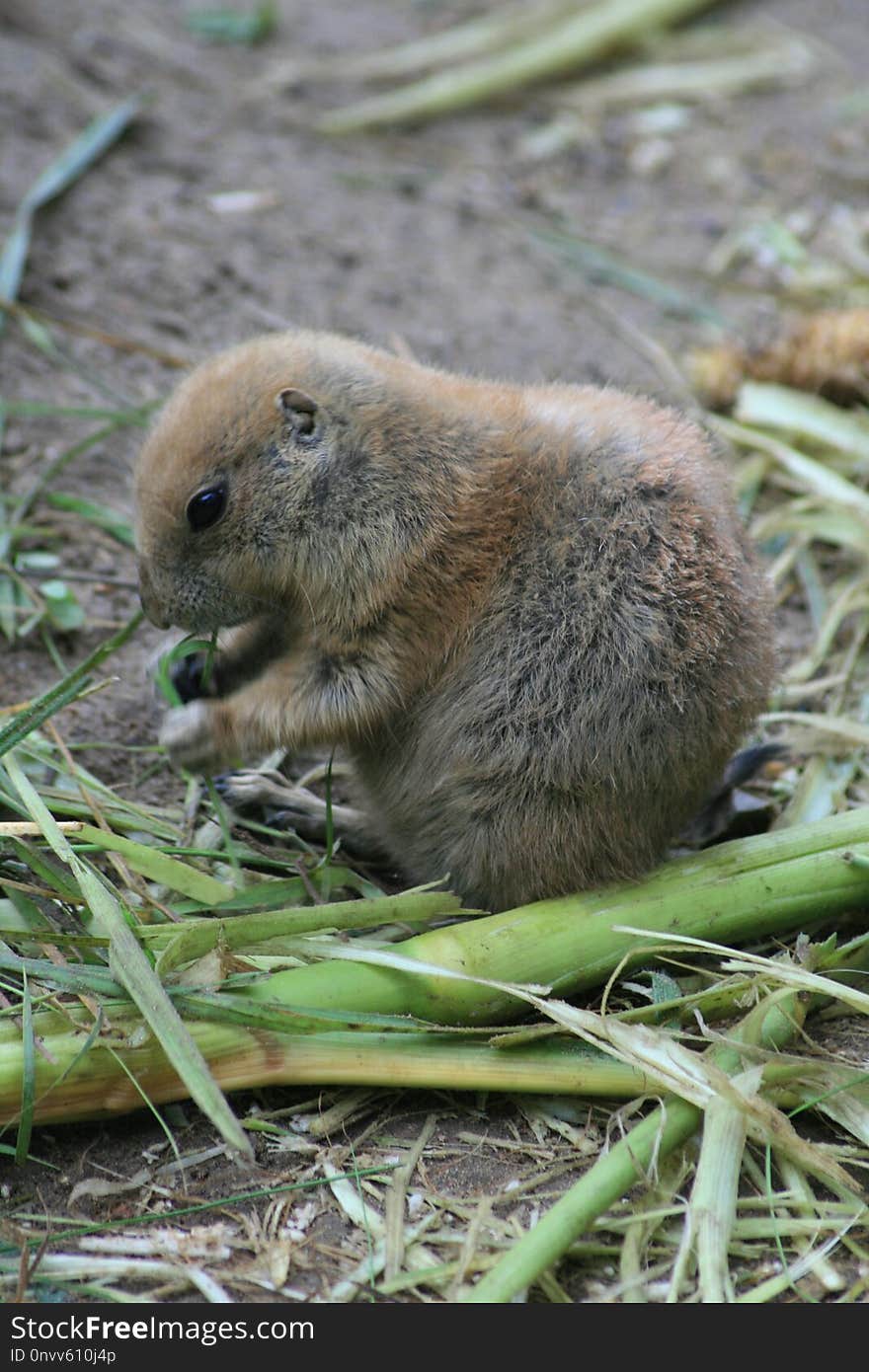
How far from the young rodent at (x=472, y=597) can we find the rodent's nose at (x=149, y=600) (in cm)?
1

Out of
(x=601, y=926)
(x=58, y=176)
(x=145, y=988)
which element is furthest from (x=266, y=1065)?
(x=58, y=176)

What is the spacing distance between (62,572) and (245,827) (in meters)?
1.39

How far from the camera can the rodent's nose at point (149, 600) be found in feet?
14.4

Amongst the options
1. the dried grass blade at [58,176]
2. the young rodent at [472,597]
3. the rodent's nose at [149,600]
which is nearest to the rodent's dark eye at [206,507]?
the young rodent at [472,597]

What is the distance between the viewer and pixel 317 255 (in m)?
7.77

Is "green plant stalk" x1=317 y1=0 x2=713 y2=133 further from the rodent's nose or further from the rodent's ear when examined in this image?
the rodent's nose

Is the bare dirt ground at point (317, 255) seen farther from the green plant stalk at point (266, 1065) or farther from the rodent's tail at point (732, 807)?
the rodent's tail at point (732, 807)

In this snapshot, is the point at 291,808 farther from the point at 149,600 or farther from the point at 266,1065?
the point at 266,1065

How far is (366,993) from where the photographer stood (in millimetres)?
3814

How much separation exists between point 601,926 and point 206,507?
174 centimetres

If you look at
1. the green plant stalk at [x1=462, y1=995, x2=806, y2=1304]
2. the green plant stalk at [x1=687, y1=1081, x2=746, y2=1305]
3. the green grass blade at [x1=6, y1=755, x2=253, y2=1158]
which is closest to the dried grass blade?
the green grass blade at [x1=6, y1=755, x2=253, y2=1158]

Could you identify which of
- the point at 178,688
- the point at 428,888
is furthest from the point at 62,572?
the point at 428,888

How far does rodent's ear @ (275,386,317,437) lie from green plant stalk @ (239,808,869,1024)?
5.25ft

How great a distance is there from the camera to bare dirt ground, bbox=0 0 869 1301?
3.59 m
